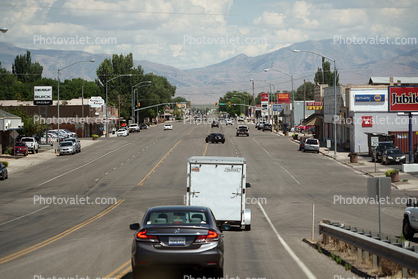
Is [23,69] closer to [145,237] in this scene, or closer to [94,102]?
[94,102]

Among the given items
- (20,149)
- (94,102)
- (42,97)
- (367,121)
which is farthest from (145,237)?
(94,102)

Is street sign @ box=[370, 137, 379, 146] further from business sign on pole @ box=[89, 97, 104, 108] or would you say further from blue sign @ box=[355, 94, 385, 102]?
business sign on pole @ box=[89, 97, 104, 108]

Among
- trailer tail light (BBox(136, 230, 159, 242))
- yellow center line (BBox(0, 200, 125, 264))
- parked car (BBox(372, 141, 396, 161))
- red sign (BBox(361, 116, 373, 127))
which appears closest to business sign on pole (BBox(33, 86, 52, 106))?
red sign (BBox(361, 116, 373, 127))

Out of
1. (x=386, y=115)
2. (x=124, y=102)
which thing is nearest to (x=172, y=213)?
(x=386, y=115)

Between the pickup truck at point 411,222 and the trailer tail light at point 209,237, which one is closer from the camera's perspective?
the trailer tail light at point 209,237

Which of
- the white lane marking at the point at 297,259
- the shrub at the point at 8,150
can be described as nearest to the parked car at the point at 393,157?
the white lane marking at the point at 297,259

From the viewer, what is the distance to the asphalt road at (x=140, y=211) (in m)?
11.9

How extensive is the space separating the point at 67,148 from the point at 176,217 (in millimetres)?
48424

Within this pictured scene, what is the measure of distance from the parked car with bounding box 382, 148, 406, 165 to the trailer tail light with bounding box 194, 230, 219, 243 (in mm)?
38011

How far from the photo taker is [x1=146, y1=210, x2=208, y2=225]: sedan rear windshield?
9.48 m

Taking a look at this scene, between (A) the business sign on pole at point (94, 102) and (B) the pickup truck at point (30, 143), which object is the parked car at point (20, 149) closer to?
(B) the pickup truck at point (30, 143)

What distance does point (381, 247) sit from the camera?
33.4 feet

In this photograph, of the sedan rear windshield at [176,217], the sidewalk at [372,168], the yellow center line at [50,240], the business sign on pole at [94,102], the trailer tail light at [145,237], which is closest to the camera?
the trailer tail light at [145,237]

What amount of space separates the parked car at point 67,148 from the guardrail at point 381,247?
45870 mm
